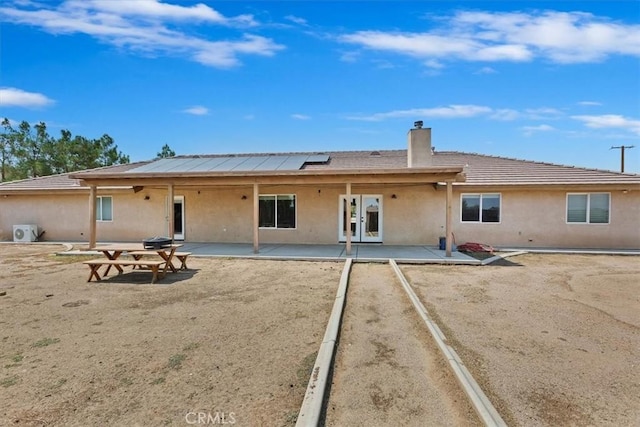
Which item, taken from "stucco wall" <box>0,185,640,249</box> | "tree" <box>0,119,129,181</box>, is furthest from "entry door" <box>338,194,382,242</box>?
"tree" <box>0,119,129,181</box>

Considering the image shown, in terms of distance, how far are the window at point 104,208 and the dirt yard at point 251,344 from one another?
7186mm

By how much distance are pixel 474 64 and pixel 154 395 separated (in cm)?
1314

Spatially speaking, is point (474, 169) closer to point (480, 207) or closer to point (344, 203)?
point (480, 207)

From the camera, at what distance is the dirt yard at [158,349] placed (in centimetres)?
270

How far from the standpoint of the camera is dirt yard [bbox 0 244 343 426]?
2.70 metres

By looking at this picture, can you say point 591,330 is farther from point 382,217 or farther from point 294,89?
point 294,89

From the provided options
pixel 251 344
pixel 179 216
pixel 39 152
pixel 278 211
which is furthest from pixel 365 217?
pixel 39 152

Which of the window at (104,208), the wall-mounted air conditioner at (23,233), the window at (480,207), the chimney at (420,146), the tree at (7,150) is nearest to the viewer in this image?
the window at (480,207)

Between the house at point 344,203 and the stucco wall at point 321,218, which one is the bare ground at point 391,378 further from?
the stucco wall at point 321,218

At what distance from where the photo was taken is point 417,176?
397 inches

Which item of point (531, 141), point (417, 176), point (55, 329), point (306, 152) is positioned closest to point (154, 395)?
point (55, 329)

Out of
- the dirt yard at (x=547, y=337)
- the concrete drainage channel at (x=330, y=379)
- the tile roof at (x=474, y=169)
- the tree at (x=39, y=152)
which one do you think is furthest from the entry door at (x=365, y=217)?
the tree at (x=39, y=152)

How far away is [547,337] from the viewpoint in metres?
4.29

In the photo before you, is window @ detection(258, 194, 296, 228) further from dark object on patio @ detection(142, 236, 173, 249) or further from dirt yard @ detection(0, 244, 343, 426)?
dirt yard @ detection(0, 244, 343, 426)
